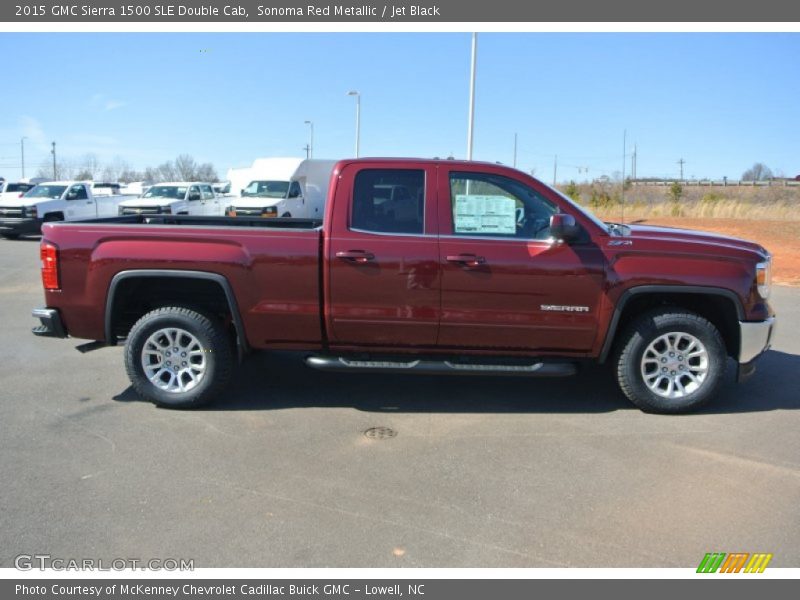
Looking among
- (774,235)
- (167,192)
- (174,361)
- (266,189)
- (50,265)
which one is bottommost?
(174,361)

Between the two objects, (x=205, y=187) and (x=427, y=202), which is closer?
(x=427, y=202)

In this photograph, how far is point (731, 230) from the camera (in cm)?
2433

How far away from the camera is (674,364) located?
5238mm

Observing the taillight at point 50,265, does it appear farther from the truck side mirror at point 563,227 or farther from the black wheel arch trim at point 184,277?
the truck side mirror at point 563,227

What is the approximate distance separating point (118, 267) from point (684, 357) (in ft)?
15.1

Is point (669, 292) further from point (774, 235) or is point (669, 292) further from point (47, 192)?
point (47, 192)

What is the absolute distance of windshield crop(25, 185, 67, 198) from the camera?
21.8 metres

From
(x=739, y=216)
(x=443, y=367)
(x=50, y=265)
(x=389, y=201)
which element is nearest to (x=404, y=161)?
(x=389, y=201)

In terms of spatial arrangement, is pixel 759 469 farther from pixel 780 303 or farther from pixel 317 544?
pixel 780 303

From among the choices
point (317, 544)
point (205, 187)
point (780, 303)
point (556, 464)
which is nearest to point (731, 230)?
point (780, 303)

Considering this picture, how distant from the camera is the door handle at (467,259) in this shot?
16.4 ft

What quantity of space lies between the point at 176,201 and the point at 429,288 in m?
19.7

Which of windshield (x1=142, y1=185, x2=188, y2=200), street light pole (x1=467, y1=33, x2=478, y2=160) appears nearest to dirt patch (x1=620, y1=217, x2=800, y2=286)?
street light pole (x1=467, y1=33, x2=478, y2=160)

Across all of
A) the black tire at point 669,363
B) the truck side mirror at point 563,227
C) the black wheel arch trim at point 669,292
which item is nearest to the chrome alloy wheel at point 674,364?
the black tire at point 669,363
